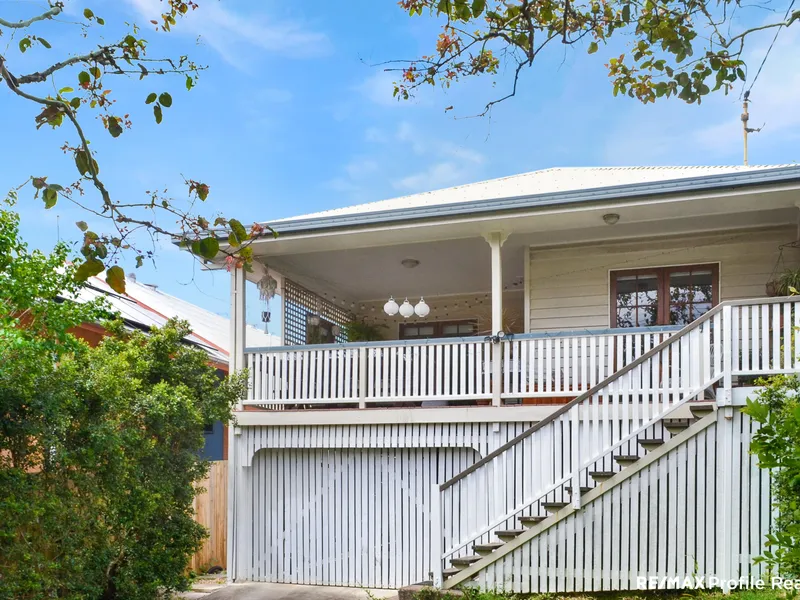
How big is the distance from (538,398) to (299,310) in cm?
480

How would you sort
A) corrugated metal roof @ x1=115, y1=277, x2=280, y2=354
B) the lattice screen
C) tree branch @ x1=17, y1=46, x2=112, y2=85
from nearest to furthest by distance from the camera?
tree branch @ x1=17, y1=46, x2=112, y2=85 → the lattice screen → corrugated metal roof @ x1=115, y1=277, x2=280, y2=354

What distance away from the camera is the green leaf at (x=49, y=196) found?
146 inches

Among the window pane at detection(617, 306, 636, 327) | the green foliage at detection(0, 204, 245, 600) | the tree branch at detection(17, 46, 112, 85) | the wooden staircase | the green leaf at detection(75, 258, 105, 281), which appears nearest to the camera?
the green leaf at detection(75, 258, 105, 281)

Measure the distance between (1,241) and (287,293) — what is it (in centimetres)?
627

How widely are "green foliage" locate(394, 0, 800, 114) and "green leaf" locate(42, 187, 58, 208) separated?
2.69 m

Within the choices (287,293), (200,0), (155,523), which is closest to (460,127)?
(200,0)

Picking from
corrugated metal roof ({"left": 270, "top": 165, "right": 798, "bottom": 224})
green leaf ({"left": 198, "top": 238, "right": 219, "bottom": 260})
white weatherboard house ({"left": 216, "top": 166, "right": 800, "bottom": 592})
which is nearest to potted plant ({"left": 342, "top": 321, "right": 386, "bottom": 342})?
white weatherboard house ({"left": 216, "top": 166, "right": 800, "bottom": 592})

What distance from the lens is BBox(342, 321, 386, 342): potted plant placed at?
49.1 feet

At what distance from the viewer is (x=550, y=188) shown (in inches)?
499

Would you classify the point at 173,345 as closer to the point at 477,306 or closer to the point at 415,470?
the point at 415,470

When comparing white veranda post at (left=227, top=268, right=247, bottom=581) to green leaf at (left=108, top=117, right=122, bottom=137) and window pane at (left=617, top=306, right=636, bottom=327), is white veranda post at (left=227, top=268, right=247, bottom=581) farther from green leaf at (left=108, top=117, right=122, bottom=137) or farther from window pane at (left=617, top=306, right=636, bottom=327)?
green leaf at (left=108, top=117, right=122, bottom=137)

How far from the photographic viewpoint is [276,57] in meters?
21.2

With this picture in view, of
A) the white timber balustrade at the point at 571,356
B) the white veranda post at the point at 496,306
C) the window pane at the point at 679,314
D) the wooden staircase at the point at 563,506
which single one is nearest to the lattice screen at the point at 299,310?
the white veranda post at the point at 496,306

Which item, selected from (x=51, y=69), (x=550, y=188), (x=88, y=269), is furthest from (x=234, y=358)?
(x=88, y=269)
